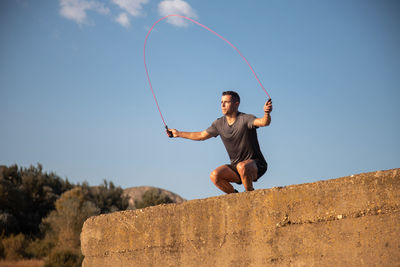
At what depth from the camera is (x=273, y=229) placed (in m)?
3.88

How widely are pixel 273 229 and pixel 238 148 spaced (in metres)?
1.25

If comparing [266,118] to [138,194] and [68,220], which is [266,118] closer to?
[68,220]

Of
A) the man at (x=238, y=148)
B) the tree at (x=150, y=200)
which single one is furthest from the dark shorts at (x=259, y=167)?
the tree at (x=150, y=200)

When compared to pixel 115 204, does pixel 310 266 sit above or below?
below

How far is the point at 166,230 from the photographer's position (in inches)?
181

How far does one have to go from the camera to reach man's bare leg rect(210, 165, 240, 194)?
485 centimetres

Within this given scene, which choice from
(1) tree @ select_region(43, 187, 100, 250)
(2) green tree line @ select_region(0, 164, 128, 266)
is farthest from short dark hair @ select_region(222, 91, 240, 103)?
(1) tree @ select_region(43, 187, 100, 250)

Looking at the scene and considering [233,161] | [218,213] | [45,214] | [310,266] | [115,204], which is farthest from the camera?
[115,204]

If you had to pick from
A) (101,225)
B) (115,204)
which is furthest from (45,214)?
(101,225)

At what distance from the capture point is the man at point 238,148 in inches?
185

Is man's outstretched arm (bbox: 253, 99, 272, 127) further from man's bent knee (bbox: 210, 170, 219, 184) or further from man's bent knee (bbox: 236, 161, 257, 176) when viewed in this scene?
man's bent knee (bbox: 210, 170, 219, 184)

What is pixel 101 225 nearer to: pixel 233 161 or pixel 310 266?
pixel 233 161

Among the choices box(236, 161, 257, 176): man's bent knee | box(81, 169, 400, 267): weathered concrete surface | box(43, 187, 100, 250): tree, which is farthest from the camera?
box(43, 187, 100, 250): tree

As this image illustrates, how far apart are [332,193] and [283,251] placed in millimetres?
629
